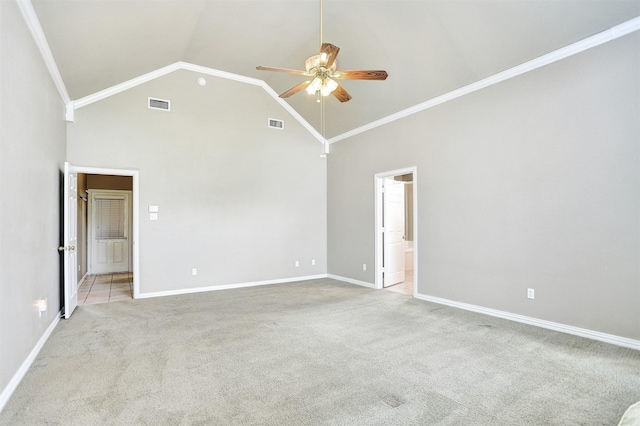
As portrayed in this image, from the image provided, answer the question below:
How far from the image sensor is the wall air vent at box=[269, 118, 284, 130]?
672 cm

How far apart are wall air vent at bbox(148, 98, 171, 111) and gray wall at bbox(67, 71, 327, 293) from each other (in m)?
0.08

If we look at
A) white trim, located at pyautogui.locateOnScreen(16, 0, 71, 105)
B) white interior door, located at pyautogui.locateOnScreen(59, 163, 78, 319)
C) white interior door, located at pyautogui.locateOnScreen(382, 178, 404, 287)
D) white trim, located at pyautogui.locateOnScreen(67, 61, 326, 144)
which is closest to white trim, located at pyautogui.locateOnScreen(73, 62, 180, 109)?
white trim, located at pyautogui.locateOnScreen(67, 61, 326, 144)

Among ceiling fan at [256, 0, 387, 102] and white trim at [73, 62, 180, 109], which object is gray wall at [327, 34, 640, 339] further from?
white trim at [73, 62, 180, 109]

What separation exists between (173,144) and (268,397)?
477 cm

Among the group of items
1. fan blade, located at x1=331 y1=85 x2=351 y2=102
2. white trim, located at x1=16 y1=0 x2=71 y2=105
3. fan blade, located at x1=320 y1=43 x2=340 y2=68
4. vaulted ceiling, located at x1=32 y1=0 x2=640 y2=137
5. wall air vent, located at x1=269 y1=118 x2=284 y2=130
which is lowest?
fan blade, located at x1=331 y1=85 x2=351 y2=102

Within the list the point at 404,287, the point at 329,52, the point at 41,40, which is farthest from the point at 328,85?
the point at 404,287

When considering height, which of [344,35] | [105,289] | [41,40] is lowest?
[105,289]

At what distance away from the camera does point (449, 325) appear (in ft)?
12.9

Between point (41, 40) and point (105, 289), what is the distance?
462 cm

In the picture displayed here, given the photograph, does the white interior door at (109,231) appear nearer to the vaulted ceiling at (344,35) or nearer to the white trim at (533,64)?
the vaulted ceiling at (344,35)

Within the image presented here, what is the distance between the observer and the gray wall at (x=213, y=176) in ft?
17.8

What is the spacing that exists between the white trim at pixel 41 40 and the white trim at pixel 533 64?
471 centimetres

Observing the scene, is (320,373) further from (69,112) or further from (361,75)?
(69,112)

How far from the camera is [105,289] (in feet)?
20.6
